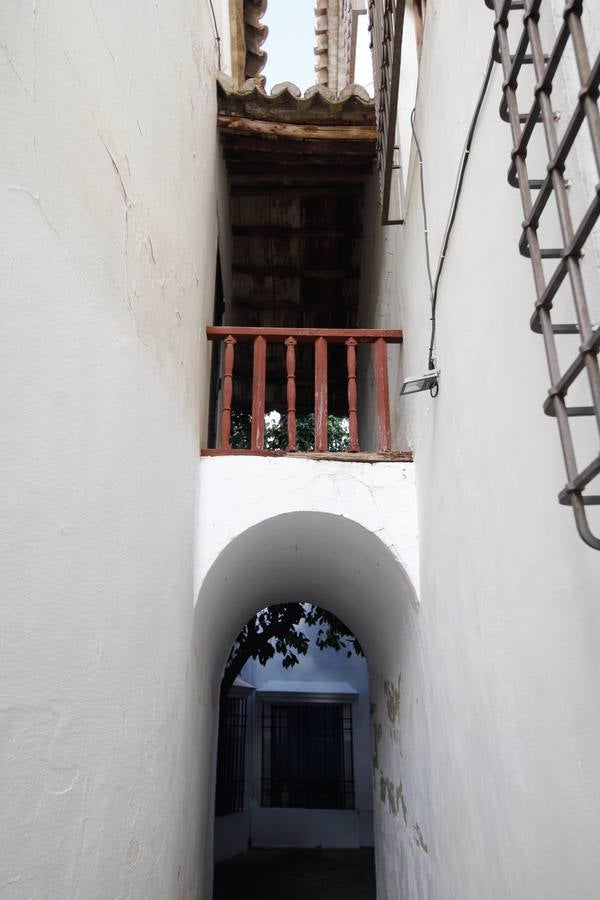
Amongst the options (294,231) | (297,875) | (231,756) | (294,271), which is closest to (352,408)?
(294,231)

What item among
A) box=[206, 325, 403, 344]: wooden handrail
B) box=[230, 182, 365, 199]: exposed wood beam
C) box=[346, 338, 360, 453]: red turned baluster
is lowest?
box=[346, 338, 360, 453]: red turned baluster

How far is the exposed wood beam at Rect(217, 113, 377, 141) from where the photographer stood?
483 centimetres

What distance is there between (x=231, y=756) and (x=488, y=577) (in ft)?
25.8

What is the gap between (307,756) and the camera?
959cm

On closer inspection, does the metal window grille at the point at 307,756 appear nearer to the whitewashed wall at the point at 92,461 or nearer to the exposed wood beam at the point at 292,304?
the exposed wood beam at the point at 292,304

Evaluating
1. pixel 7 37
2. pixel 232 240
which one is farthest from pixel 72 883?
pixel 232 240

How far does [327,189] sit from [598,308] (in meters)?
4.93

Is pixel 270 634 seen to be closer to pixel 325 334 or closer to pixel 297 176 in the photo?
→ pixel 325 334

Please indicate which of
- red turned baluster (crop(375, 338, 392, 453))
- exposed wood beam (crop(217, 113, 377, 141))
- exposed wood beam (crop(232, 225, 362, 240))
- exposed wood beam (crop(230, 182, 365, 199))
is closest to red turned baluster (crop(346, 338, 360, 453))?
red turned baluster (crop(375, 338, 392, 453))

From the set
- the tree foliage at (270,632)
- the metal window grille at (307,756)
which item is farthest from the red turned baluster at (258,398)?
the metal window grille at (307,756)

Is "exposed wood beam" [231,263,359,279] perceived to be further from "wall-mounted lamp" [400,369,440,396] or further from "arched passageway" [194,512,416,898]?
"wall-mounted lamp" [400,369,440,396]

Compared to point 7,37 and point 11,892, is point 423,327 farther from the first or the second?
point 11,892

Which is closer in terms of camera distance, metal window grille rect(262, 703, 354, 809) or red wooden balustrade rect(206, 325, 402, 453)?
red wooden balustrade rect(206, 325, 402, 453)

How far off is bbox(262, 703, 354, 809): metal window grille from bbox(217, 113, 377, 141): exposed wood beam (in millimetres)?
7605
